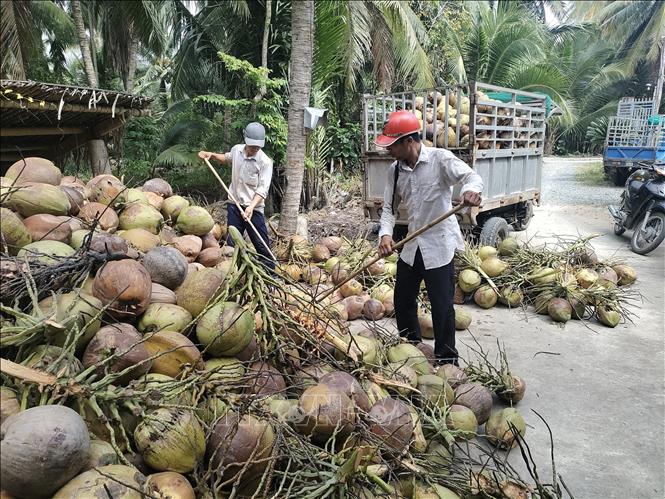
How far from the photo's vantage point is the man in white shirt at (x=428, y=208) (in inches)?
133

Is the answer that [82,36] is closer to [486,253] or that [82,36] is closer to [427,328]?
[486,253]

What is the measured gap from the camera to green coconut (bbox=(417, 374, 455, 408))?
8.73 ft

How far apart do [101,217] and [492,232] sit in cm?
505

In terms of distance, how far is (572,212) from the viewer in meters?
11.9

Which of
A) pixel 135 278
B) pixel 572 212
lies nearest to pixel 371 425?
pixel 135 278

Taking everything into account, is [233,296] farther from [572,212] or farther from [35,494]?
[572,212]

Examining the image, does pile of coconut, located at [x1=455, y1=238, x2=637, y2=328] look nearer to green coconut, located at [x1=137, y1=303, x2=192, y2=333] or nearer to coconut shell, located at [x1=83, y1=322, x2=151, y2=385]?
green coconut, located at [x1=137, y1=303, x2=192, y2=333]

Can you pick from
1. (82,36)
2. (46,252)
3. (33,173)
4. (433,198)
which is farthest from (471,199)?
(82,36)

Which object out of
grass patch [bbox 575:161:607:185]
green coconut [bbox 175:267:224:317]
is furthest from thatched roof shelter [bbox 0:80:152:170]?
grass patch [bbox 575:161:607:185]

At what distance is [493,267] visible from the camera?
5.56 m

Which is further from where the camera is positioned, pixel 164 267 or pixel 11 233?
pixel 164 267

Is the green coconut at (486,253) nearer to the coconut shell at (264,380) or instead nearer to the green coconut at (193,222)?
the green coconut at (193,222)

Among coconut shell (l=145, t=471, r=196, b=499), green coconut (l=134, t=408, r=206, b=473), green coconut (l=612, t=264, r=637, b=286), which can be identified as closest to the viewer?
coconut shell (l=145, t=471, r=196, b=499)

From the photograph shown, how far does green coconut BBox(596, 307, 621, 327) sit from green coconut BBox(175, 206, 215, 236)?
12.4 ft
